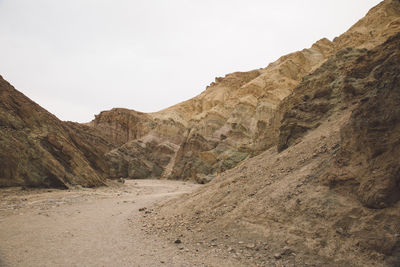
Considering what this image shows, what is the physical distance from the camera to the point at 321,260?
3.30 meters

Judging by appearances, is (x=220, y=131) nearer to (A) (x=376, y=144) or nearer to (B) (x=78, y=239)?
(B) (x=78, y=239)

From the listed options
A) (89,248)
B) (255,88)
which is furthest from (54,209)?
(255,88)

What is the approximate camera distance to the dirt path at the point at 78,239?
412 cm

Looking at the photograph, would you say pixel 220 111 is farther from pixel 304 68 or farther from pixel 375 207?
→ pixel 375 207

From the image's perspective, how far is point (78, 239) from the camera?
5336 mm

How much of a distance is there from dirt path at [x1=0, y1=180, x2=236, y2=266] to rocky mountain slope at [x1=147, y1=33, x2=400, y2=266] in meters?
0.71

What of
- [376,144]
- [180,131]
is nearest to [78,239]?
[376,144]

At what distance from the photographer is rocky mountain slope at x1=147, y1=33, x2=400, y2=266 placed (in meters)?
3.30

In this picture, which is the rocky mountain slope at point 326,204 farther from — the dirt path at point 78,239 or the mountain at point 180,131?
the mountain at point 180,131

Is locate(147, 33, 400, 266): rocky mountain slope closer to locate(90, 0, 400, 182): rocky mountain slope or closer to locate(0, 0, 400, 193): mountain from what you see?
locate(0, 0, 400, 193): mountain

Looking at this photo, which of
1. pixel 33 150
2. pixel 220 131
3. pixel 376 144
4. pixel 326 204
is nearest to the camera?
pixel 376 144

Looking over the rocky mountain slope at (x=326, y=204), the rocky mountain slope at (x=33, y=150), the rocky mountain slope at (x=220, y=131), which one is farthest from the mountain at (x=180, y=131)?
the rocky mountain slope at (x=326, y=204)

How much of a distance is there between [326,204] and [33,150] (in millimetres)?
13850

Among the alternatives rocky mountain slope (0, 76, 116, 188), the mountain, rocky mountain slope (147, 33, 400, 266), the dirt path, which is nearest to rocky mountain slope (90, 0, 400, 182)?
the mountain
